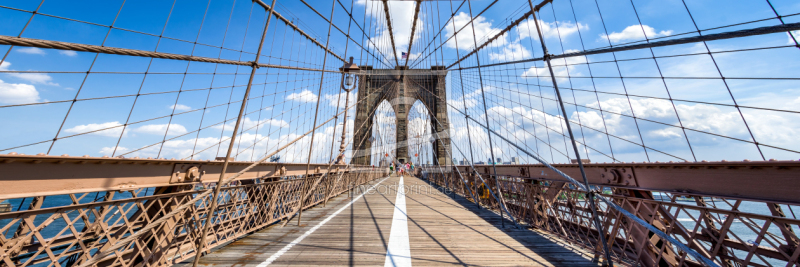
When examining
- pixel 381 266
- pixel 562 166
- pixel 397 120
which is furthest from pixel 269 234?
pixel 397 120

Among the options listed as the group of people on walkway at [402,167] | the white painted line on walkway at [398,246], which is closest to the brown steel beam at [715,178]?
the white painted line on walkway at [398,246]

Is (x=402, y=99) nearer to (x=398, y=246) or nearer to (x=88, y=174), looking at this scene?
(x=398, y=246)

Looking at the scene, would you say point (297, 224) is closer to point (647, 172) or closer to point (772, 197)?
point (647, 172)

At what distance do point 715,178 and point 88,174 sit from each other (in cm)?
741

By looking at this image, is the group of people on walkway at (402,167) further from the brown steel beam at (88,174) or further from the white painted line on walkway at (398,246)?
the brown steel beam at (88,174)

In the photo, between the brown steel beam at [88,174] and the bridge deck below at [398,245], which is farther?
the bridge deck below at [398,245]

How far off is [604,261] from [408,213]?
141 inches

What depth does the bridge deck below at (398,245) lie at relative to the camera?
310 cm

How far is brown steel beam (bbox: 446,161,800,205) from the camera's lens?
2480mm

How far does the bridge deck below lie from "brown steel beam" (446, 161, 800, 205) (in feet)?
4.60

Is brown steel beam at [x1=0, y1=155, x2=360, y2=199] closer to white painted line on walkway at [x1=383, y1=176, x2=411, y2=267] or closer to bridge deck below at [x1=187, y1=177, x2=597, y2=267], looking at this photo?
bridge deck below at [x1=187, y1=177, x2=597, y2=267]

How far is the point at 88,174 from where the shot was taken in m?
3.16

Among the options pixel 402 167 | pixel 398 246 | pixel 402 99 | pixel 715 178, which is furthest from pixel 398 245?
pixel 402 167

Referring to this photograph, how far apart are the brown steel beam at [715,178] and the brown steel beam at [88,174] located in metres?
6.73
